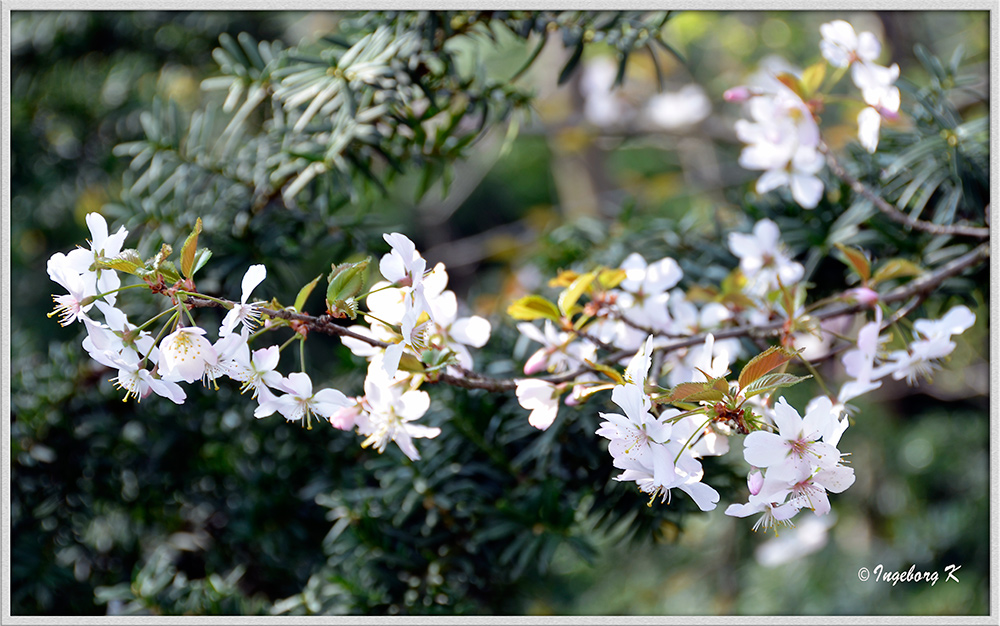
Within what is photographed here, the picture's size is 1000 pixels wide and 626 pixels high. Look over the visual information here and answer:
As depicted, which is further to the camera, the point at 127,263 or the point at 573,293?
the point at 573,293

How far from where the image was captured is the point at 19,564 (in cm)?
84

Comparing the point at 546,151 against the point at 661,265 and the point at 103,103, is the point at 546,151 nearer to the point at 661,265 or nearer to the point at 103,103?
the point at 103,103

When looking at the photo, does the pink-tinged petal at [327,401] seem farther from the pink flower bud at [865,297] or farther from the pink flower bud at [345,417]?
the pink flower bud at [865,297]

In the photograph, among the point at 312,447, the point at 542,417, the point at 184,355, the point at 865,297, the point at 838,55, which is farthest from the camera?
the point at 312,447

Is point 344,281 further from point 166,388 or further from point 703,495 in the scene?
point 703,495

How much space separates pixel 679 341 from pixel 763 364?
180 millimetres

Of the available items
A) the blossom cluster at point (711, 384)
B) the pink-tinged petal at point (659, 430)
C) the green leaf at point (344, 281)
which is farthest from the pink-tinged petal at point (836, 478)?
the green leaf at point (344, 281)

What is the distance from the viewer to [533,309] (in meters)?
0.61

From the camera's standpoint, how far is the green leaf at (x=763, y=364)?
0.47 m

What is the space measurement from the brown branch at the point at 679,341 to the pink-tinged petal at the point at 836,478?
→ 6.7 inches

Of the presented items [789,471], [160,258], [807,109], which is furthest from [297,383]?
[807,109]

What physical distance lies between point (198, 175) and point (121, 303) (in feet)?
0.63

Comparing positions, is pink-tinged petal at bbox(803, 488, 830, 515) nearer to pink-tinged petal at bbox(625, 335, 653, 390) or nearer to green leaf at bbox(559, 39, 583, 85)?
pink-tinged petal at bbox(625, 335, 653, 390)

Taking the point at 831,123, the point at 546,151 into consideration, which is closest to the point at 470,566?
the point at 546,151
